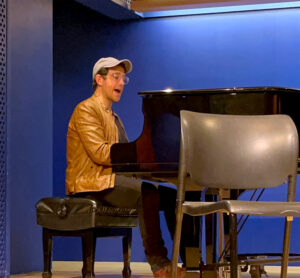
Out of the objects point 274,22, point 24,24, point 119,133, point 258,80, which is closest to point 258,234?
point 258,80

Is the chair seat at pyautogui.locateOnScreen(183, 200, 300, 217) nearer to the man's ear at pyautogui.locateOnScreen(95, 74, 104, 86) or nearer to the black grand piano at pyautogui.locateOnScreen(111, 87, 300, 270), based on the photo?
the black grand piano at pyautogui.locateOnScreen(111, 87, 300, 270)

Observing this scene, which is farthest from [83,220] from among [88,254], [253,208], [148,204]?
[253,208]

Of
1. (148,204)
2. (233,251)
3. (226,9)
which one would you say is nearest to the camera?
(233,251)

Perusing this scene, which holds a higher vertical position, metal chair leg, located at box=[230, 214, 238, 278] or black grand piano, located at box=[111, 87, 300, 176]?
black grand piano, located at box=[111, 87, 300, 176]

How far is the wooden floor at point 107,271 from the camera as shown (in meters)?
5.13

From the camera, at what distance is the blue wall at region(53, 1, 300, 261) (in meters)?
5.97

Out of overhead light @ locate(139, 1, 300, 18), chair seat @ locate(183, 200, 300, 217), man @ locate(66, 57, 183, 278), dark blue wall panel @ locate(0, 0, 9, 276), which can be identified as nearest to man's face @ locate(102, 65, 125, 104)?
man @ locate(66, 57, 183, 278)

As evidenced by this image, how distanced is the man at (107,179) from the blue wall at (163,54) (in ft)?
6.94

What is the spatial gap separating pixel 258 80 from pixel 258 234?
4.57ft

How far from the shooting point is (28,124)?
5227 mm

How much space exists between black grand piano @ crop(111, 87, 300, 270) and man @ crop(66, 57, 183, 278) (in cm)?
39

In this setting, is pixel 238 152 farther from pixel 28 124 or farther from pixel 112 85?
pixel 28 124

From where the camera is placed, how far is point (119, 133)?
4.17 metres

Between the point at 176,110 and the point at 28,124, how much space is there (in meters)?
2.23
